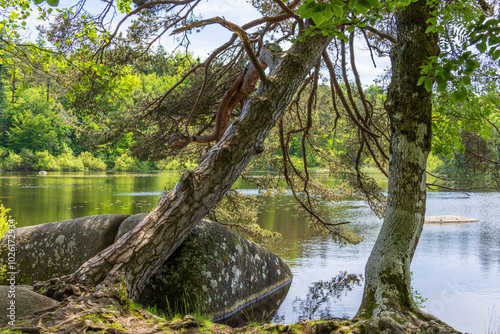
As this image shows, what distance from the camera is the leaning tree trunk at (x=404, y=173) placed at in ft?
9.11

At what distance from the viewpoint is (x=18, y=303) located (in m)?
2.95

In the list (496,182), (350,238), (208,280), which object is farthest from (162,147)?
(496,182)

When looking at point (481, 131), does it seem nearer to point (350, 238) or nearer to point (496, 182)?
point (496, 182)

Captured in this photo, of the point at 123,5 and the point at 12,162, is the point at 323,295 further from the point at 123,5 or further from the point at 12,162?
the point at 12,162

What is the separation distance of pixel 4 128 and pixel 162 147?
45606 mm

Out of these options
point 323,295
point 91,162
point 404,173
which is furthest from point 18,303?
point 91,162

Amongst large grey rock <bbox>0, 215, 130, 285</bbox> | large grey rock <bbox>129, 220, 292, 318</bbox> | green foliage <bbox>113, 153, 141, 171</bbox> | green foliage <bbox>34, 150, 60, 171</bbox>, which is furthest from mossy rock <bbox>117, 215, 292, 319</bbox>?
green foliage <bbox>34, 150, 60, 171</bbox>

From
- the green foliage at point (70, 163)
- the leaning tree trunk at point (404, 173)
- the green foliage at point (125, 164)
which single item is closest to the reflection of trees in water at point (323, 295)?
the leaning tree trunk at point (404, 173)

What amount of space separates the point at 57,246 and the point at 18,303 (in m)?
2.26

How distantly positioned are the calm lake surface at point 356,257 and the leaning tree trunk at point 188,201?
89.5 inches

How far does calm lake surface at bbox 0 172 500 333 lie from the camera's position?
5648 mm

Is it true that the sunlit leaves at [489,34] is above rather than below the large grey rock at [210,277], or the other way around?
above

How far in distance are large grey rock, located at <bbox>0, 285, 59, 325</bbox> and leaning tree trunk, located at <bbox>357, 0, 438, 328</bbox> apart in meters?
2.61

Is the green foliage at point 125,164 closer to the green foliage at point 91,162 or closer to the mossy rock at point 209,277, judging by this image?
the green foliage at point 91,162
